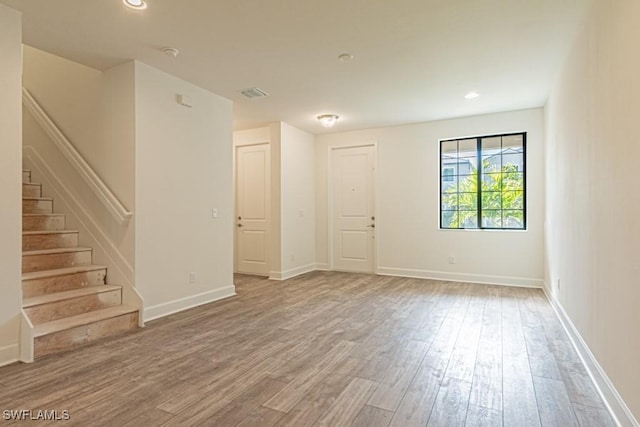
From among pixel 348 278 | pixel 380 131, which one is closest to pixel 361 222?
pixel 348 278

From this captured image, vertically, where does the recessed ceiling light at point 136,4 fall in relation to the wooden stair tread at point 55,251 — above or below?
above

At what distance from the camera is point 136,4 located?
258 cm

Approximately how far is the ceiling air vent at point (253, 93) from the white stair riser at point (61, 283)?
8.62 ft

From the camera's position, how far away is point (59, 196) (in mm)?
4199

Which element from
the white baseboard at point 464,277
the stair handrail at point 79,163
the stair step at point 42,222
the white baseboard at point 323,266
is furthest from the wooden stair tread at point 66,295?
the white baseboard at point 464,277

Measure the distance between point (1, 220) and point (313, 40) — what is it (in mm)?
2854

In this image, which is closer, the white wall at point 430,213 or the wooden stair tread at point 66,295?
the wooden stair tread at point 66,295

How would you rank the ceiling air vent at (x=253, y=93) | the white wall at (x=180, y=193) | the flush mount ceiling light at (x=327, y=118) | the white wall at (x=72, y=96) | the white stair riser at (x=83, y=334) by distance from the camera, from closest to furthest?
the white stair riser at (x=83, y=334), the white wall at (x=180, y=193), the white wall at (x=72, y=96), the ceiling air vent at (x=253, y=93), the flush mount ceiling light at (x=327, y=118)

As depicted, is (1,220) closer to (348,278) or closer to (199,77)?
(199,77)

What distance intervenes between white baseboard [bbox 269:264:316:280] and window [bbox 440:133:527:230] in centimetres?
252

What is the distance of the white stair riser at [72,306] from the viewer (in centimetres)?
299

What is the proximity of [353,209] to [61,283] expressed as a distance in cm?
461

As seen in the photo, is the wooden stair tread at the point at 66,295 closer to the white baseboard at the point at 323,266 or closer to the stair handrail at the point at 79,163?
the stair handrail at the point at 79,163

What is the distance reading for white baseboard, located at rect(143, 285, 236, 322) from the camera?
373 cm
